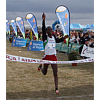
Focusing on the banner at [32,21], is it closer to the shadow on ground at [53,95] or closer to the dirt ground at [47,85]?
the dirt ground at [47,85]

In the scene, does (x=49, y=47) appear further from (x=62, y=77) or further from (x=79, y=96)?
(x=62, y=77)

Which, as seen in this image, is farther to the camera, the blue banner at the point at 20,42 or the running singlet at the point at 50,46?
the blue banner at the point at 20,42

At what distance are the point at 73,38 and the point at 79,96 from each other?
35.2ft

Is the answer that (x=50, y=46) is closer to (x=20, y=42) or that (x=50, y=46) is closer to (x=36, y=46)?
(x=36, y=46)

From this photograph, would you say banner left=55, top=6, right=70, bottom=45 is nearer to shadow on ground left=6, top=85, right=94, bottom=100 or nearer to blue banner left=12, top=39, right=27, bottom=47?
shadow on ground left=6, top=85, right=94, bottom=100

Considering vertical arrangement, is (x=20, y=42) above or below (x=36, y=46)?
above

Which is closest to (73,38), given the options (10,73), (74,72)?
(74,72)

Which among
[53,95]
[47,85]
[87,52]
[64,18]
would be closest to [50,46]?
[53,95]

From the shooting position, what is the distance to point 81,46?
13.9 metres

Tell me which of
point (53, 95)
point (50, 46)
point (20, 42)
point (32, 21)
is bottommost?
point (53, 95)

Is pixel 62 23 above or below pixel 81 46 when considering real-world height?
above

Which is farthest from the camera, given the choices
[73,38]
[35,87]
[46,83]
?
[73,38]

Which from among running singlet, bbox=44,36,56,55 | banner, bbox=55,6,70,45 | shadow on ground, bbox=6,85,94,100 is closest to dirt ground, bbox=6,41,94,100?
shadow on ground, bbox=6,85,94,100

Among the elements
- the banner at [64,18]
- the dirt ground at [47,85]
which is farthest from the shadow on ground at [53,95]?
the banner at [64,18]
